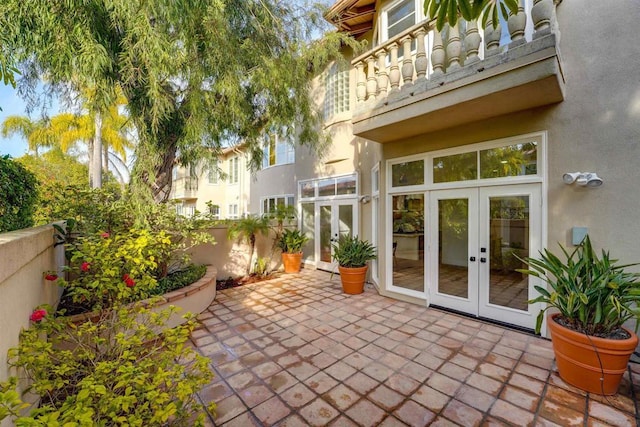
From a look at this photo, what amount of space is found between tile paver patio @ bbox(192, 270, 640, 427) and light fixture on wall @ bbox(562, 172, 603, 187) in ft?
7.65

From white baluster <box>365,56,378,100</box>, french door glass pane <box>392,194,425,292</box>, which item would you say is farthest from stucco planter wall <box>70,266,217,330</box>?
white baluster <box>365,56,378,100</box>

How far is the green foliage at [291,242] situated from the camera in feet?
27.7

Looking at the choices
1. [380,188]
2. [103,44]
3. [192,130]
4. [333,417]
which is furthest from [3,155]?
[380,188]

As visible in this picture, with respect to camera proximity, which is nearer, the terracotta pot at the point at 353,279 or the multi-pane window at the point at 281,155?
the terracotta pot at the point at 353,279

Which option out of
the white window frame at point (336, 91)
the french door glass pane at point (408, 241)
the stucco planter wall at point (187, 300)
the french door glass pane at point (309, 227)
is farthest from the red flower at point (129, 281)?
the white window frame at point (336, 91)

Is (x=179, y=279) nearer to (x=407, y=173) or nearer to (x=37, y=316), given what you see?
(x=37, y=316)

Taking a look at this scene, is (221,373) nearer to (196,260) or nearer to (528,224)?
(196,260)

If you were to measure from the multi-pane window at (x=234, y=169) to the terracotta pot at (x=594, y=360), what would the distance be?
1571 cm

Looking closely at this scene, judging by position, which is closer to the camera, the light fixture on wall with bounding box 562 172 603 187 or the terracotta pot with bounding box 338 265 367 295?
the light fixture on wall with bounding box 562 172 603 187

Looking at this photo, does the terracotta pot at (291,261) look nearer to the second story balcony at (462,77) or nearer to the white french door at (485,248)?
the white french door at (485,248)

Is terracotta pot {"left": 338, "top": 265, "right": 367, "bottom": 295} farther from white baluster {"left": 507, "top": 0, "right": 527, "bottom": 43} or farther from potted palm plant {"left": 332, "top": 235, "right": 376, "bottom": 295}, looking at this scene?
white baluster {"left": 507, "top": 0, "right": 527, "bottom": 43}

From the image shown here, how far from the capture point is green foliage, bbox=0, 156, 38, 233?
311cm

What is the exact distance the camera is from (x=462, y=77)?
384 centimetres

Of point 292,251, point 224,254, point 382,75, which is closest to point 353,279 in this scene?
point 292,251
